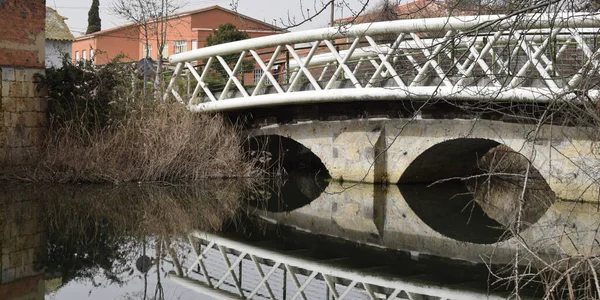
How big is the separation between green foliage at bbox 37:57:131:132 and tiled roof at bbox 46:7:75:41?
18729mm

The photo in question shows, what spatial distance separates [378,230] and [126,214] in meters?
3.64

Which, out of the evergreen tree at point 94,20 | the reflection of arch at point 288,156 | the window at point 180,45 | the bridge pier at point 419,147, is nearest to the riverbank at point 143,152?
the bridge pier at point 419,147

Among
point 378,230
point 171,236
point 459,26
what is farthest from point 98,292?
point 459,26

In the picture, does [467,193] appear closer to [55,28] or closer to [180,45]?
[55,28]

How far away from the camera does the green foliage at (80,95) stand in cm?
1761

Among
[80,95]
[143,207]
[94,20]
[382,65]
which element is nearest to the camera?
[143,207]

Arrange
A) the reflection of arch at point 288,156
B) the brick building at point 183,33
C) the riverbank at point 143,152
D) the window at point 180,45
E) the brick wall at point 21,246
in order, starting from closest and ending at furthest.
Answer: the brick wall at point 21,246, the riverbank at point 143,152, the reflection of arch at point 288,156, the brick building at point 183,33, the window at point 180,45

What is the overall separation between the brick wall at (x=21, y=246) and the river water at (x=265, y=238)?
0.06 feet

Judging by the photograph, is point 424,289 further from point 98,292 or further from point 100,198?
point 100,198

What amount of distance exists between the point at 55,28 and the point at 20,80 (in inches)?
782

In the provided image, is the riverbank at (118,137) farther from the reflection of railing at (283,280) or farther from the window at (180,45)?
the window at (180,45)

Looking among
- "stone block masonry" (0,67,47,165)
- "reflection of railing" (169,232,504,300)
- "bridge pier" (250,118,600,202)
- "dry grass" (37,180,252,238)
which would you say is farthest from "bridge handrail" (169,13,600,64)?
"reflection of railing" (169,232,504,300)

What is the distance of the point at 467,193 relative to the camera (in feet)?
43.5

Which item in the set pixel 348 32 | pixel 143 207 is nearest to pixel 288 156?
pixel 348 32
